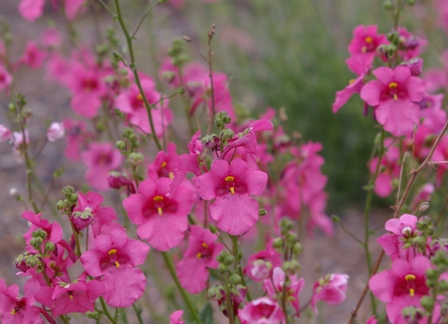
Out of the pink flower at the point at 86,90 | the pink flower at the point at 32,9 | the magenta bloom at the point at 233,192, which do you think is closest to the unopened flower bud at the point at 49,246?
the magenta bloom at the point at 233,192

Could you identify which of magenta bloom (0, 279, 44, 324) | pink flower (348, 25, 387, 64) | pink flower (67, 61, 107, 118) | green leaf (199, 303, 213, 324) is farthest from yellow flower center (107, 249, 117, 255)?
pink flower (67, 61, 107, 118)

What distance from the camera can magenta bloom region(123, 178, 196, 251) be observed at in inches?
71.9

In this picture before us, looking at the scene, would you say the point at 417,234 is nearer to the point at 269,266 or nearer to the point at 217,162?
the point at 269,266

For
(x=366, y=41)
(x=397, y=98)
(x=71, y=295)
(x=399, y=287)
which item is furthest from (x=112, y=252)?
(x=366, y=41)

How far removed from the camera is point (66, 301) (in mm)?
1650

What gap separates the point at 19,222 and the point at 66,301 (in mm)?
3225

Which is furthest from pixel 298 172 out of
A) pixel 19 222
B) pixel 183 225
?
pixel 19 222

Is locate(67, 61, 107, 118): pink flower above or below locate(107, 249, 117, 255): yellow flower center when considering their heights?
above

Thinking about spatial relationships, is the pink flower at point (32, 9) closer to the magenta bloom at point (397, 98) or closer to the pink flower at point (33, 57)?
the pink flower at point (33, 57)

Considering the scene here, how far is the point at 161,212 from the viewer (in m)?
1.86

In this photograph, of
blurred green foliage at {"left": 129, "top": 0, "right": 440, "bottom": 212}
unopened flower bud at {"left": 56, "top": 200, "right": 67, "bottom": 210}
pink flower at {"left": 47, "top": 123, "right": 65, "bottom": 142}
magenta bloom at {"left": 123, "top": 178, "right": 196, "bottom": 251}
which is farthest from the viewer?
blurred green foliage at {"left": 129, "top": 0, "right": 440, "bottom": 212}

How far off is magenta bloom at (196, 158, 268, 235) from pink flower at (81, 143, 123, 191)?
1560 millimetres

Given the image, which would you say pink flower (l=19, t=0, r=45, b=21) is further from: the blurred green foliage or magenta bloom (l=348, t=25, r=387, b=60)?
magenta bloom (l=348, t=25, r=387, b=60)

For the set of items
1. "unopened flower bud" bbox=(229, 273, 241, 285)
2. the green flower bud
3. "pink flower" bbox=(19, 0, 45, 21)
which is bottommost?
"unopened flower bud" bbox=(229, 273, 241, 285)
